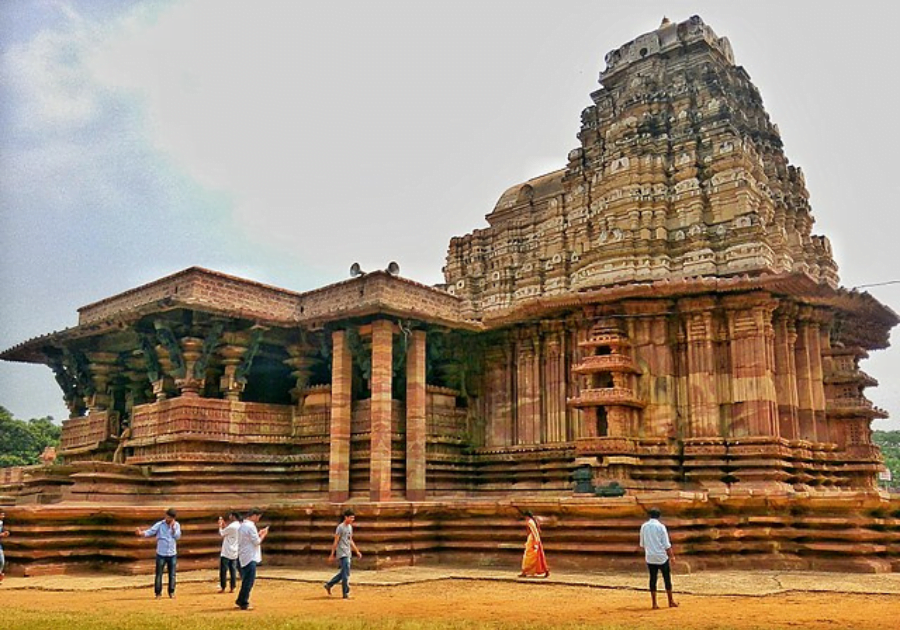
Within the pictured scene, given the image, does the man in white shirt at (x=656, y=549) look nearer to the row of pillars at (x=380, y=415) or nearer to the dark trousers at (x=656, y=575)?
the dark trousers at (x=656, y=575)

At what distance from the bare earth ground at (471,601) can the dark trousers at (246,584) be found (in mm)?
136

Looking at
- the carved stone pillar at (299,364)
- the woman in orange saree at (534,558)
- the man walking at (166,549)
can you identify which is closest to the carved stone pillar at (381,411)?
the carved stone pillar at (299,364)

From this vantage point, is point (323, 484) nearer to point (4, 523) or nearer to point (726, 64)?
point (4, 523)

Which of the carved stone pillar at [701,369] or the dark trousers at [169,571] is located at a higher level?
the carved stone pillar at [701,369]

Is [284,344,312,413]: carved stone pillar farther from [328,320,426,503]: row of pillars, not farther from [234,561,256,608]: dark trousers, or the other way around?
[234,561,256,608]: dark trousers

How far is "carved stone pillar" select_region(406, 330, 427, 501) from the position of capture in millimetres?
18047

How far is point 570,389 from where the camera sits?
19.8 m

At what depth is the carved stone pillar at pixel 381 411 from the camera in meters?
17.1

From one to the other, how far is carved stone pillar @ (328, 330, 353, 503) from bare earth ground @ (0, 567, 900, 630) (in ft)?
10.7

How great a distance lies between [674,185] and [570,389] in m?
5.39

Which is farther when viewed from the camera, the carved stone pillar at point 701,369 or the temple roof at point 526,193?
the temple roof at point 526,193

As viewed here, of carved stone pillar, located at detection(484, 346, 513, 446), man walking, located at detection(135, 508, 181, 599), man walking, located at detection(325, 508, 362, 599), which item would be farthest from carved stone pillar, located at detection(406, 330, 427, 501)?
man walking, located at detection(135, 508, 181, 599)

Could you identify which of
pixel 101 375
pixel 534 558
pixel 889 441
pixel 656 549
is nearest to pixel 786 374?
pixel 534 558

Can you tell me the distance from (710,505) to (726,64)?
11982 millimetres
